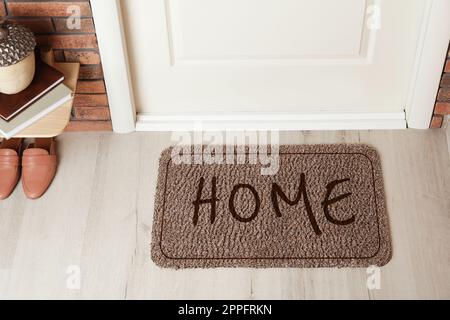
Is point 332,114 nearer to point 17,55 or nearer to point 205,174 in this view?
point 205,174

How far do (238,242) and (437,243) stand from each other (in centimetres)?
60

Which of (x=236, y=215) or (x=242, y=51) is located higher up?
(x=242, y=51)

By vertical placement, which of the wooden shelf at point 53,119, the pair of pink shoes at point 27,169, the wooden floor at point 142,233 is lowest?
the wooden floor at point 142,233

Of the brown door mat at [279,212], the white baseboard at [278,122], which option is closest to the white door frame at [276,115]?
the white baseboard at [278,122]

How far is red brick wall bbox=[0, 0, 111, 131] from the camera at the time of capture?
2047mm

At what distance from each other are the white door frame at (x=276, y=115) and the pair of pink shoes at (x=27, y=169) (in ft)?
0.91

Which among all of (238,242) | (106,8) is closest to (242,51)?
(106,8)

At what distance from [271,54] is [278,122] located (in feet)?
0.88

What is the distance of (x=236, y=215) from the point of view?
2.15 meters

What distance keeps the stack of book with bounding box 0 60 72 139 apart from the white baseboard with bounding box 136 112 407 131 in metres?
0.40

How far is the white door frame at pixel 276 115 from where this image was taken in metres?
2.05

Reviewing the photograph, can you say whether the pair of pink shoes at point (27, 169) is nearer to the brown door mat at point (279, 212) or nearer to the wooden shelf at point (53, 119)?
the wooden shelf at point (53, 119)

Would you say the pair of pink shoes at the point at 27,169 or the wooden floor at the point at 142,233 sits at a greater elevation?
the pair of pink shoes at the point at 27,169

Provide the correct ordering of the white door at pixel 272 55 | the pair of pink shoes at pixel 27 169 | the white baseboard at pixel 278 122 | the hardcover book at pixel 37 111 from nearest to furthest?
the hardcover book at pixel 37 111 → the white door at pixel 272 55 → the pair of pink shoes at pixel 27 169 → the white baseboard at pixel 278 122
